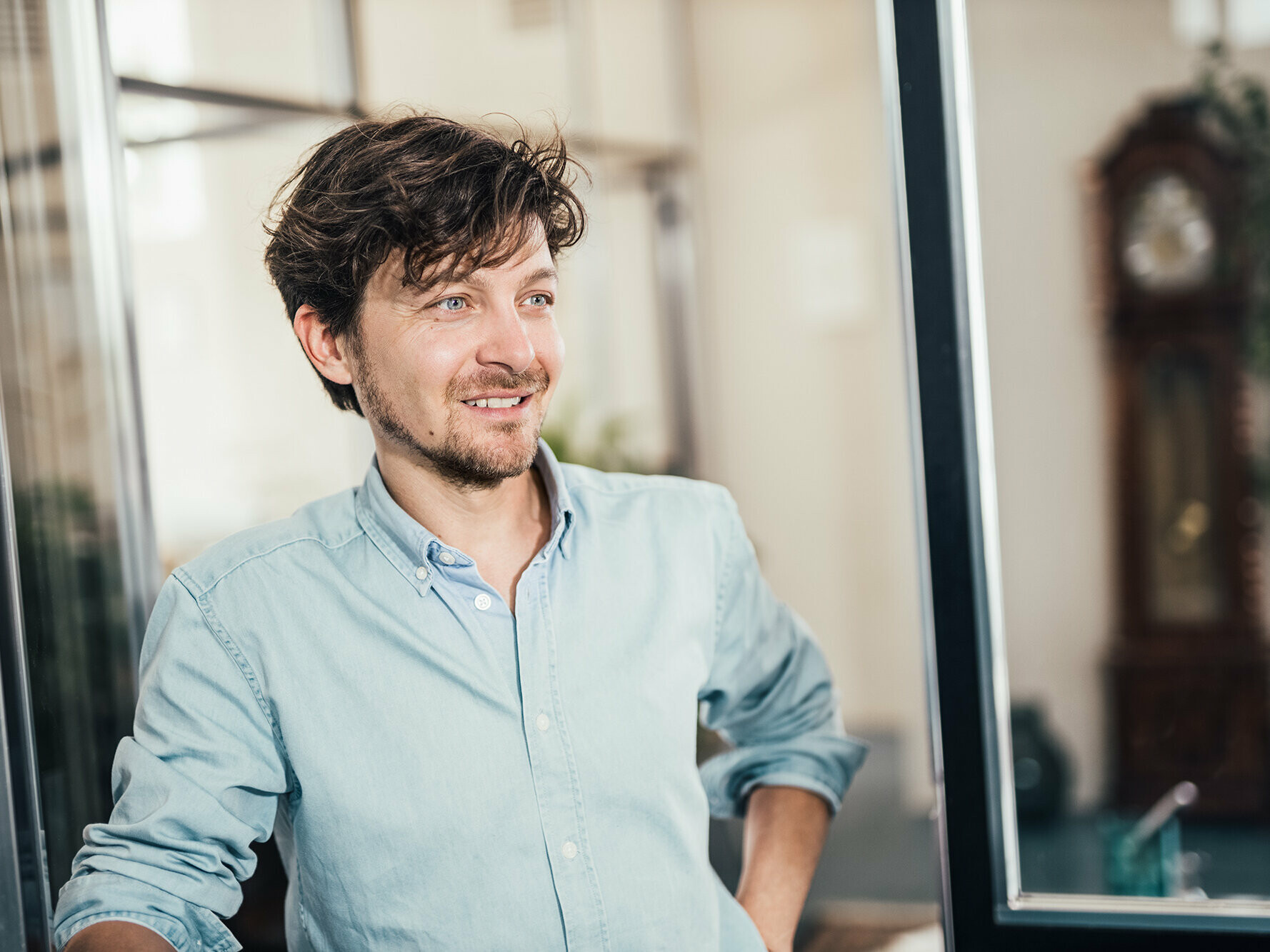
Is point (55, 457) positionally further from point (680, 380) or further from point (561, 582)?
point (680, 380)

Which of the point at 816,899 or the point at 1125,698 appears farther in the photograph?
the point at 1125,698

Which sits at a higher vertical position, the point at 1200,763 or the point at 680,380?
the point at 680,380

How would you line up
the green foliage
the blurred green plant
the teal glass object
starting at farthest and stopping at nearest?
the green foliage < the blurred green plant < the teal glass object

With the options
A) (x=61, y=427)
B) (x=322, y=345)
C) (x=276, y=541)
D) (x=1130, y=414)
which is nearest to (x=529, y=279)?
(x=322, y=345)

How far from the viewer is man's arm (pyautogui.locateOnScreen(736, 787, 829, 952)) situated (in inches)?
45.1

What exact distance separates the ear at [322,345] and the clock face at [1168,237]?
128 inches

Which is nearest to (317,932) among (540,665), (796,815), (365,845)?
(365,845)

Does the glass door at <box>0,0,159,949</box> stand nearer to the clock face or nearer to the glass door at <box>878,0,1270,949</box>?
the glass door at <box>878,0,1270,949</box>

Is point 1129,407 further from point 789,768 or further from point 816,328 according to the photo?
point 789,768

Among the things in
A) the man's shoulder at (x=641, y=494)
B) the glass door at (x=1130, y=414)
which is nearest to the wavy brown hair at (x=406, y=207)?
the man's shoulder at (x=641, y=494)

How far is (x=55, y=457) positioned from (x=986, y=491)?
109cm

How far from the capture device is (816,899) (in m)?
2.53

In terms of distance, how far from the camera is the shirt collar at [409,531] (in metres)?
1.01

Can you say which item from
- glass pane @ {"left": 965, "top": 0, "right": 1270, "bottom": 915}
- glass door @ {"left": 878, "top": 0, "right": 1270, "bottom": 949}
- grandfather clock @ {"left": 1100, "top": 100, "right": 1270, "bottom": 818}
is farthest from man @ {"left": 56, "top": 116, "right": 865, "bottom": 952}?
grandfather clock @ {"left": 1100, "top": 100, "right": 1270, "bottom": 818}
